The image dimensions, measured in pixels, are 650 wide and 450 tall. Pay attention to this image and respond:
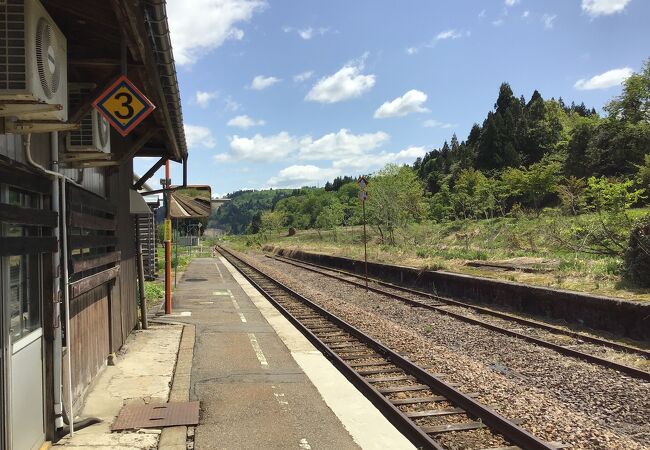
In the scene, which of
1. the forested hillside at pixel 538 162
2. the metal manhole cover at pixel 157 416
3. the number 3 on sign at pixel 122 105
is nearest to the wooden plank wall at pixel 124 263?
the metal manhole cover at pixel 157 416

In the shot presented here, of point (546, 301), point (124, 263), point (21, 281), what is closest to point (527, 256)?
point (546, 301)

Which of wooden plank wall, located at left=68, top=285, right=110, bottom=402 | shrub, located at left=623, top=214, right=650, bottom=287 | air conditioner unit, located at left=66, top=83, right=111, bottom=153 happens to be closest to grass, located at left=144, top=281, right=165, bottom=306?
wooden plank wall, located at left=68, top=285, right=110, bottom=402

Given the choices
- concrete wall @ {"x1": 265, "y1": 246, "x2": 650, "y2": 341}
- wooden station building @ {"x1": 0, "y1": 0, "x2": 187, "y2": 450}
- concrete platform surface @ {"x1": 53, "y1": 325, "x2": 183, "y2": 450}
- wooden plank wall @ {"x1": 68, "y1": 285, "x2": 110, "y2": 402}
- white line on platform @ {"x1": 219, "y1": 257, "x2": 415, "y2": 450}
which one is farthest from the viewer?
concrete wall @ {"x1": 265, "y1": 246, "x2": 650, "y2": 341}

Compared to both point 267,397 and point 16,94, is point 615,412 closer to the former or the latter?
point 267,397

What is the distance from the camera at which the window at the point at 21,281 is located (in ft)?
11.5

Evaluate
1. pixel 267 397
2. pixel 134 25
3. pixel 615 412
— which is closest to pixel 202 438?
pixel 267 397

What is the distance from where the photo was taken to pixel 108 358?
711 cm

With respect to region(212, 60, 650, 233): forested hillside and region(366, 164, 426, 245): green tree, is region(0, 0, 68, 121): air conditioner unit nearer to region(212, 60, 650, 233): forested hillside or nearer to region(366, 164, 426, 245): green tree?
region(212, 60, 650, 233): forested hillside

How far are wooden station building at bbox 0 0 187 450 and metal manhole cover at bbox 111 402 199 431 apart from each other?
52 cm

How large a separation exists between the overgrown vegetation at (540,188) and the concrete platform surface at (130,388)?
10.5m

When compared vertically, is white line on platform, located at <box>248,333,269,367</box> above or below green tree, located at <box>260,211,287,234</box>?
below

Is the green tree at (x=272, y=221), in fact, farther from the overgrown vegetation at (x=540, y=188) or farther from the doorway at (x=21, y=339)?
the doorway at (x=21, y=339)

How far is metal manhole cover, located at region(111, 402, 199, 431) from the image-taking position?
498 cm

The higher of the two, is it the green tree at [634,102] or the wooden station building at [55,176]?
the green tree at [634,102]
